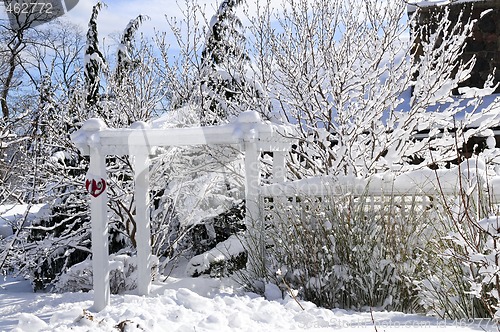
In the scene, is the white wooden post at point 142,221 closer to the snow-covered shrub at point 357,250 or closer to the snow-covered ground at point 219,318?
the snow-covered ground at point 219,318

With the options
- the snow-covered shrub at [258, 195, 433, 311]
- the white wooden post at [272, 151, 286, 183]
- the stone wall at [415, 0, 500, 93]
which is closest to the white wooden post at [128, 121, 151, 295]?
the white wooden post at [272, 151, 286, 183]

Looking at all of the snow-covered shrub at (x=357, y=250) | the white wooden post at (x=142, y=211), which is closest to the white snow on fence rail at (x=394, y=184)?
the snow-covered shrub at (x=357, y=250)

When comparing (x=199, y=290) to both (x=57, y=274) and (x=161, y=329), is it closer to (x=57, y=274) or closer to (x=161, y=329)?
(x=161, y=329)

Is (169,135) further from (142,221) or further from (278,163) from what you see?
(278,163)

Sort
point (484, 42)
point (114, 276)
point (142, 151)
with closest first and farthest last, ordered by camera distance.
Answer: point (142, 151), point (114, 276), point (484, 42)

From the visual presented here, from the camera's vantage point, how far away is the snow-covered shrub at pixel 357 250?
14.7 feet

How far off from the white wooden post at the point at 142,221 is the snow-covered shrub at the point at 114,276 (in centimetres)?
65

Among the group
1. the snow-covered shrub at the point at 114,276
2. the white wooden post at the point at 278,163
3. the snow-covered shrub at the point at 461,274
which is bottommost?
the snow-covered shrub at the point at 114,276

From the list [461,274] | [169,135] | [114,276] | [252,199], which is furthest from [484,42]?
[461,274]

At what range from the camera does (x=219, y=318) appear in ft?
13.5

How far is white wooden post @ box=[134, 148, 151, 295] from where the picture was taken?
19.9ft

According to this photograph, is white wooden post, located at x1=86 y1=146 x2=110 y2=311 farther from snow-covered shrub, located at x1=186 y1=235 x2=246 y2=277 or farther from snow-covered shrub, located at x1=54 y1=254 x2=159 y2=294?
snow-covered shrub, located at x1=186 y1=235 x2=246 y2=277

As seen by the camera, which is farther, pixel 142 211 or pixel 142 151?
pixel 142 211

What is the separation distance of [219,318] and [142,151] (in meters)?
2.43
